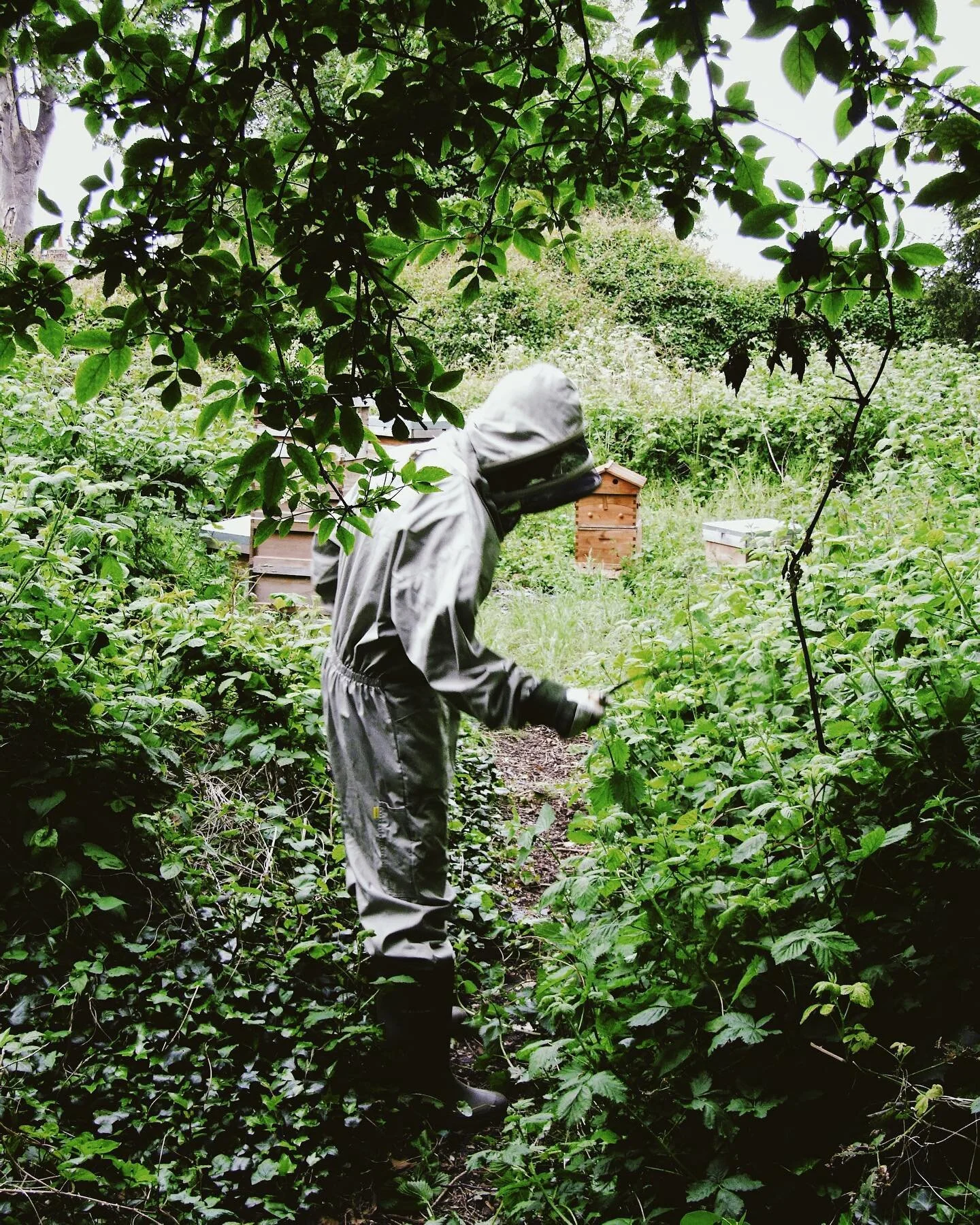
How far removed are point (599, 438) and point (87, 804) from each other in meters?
8.85

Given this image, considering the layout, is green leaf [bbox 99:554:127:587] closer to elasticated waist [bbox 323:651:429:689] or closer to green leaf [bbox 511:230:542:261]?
elasticated waist [bbox 323:651:429:689]

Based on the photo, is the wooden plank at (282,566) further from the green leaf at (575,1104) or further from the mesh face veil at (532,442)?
the green leaf at (575,1104)

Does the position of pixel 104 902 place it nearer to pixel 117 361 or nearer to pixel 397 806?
pixel 397 806

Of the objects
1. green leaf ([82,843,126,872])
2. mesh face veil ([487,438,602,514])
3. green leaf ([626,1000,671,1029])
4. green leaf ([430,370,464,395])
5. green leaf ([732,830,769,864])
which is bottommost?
green leaf ([82,843,126,872])

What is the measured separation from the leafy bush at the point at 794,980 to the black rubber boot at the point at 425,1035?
7.4 inches

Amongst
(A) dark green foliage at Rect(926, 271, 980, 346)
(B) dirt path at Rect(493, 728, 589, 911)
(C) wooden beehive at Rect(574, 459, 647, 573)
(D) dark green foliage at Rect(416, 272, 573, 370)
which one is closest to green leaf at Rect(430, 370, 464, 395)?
(B) dirt path at Rect(493, 728, 589, 911)

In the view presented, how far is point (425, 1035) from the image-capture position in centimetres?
278

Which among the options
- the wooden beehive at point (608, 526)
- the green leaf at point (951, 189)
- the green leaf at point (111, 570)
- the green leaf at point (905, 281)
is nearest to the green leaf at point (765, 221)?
the green leaf at point (905, 281)

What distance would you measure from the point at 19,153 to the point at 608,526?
15784 mm

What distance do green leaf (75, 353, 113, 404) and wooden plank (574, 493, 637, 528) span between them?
6885 mm

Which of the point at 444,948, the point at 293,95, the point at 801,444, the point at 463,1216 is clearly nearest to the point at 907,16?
the point at 293,95

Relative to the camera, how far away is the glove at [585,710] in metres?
2.33

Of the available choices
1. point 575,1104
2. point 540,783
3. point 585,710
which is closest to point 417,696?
point 585,710

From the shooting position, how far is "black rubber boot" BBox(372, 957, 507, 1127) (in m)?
2.72
